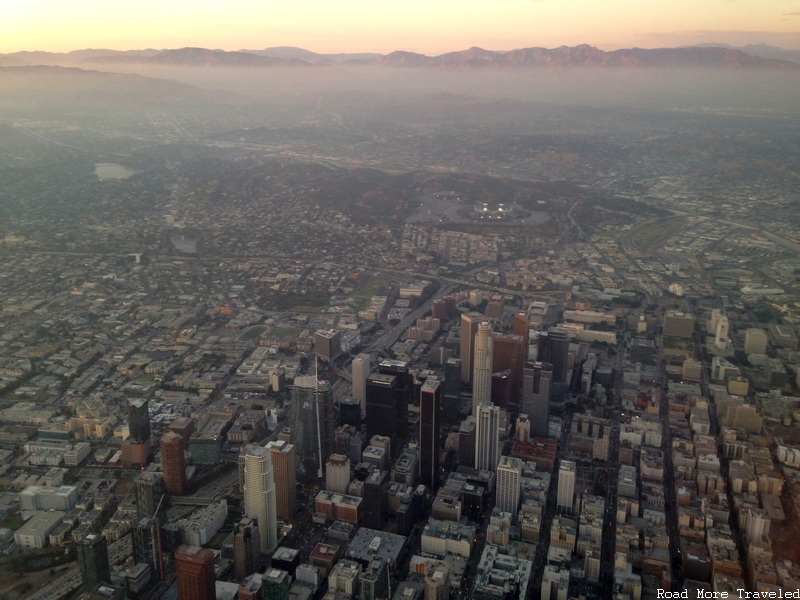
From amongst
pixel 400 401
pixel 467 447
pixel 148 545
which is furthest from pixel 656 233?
pixel 148 545

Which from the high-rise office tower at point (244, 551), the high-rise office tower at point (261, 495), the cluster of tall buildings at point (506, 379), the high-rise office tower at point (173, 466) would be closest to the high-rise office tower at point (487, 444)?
the cluster of tall buildings at point (506, 379)

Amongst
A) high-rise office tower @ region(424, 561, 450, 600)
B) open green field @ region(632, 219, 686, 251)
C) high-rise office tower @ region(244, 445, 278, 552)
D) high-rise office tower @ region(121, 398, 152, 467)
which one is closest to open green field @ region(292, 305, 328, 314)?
high-rise office tower @ region(121, 398, 152, 467)

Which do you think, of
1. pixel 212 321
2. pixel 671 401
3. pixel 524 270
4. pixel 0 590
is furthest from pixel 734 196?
pixel 0 590

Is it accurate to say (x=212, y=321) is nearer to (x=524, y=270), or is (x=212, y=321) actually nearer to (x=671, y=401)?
(x=524, y=270)

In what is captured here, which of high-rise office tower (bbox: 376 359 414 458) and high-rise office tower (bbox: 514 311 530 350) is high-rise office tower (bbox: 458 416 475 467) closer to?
high-rise office tower (bbox: 376 359 414 458)

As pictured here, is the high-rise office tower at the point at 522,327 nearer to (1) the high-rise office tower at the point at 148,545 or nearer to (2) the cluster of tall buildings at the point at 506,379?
(2) the cluster of tall buildings at the point at 506,379

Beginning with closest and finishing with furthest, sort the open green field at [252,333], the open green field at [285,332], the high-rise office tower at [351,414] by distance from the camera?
the high-rise office tower at [351,414], the open green field at [252,333], the open green field at [285,332]
